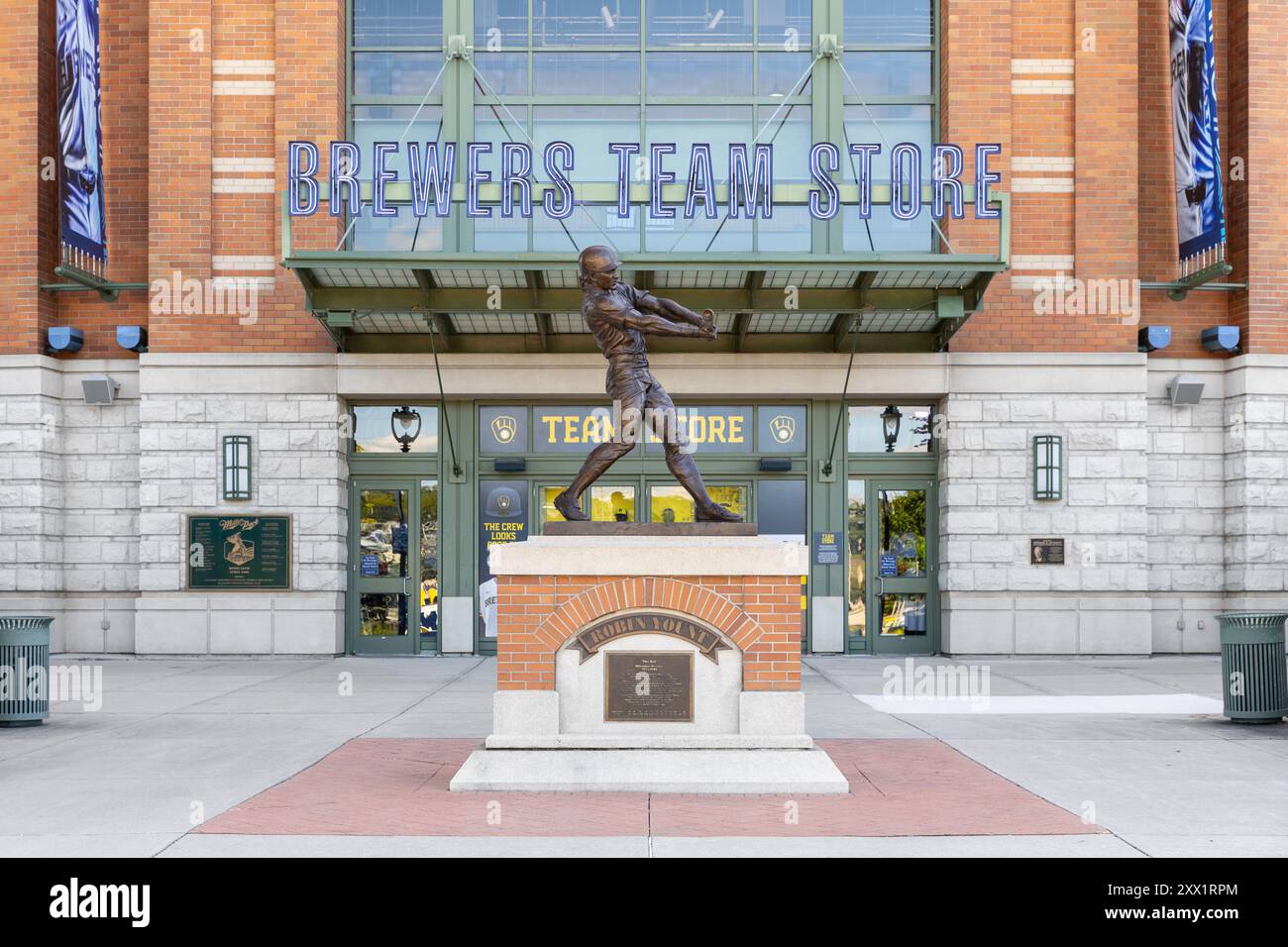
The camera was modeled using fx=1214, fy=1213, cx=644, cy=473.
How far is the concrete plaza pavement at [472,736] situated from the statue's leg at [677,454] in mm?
2785

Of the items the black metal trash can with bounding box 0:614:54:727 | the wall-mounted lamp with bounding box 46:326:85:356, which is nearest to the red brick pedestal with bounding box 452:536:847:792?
the black metal trash can with bounding box 0:614:54:727

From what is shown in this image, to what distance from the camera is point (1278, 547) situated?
17.6 meters

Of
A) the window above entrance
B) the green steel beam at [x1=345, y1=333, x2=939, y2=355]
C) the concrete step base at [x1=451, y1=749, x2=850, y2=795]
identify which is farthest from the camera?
the green steel beam at [x1=345, y1=333, x2=939, y2=355]

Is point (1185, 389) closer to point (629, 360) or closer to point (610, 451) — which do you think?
point (629, 360)

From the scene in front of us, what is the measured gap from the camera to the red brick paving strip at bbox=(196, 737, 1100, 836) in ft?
23.1

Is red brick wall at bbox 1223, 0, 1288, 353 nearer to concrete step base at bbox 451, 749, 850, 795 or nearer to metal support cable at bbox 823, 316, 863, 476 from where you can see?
metal support cable at bbox 823, 316, 863, 476

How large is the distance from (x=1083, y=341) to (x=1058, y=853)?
41.1 feet

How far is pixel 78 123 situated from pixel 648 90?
25.9 ft

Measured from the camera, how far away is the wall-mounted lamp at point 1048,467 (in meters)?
17.4

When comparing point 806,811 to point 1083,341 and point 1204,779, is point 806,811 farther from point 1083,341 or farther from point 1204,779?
point 1083,341

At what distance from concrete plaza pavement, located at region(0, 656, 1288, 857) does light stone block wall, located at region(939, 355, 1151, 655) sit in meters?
0.88

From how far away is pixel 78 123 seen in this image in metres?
16.4

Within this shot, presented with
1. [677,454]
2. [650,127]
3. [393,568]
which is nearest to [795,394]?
[650,127]

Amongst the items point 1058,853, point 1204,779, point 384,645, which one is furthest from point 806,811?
point 384,645
